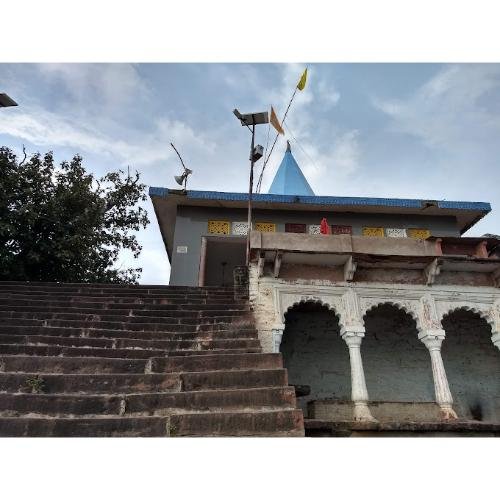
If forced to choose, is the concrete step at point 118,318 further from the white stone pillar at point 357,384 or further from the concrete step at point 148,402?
the concrete step at point 148,402

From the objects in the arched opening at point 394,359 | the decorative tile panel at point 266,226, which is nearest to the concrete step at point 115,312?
the arched opening at point 394,359

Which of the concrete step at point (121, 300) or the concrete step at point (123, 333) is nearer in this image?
the concrete step at point (123, 333)

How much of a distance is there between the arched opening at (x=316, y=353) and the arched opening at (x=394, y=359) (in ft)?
2.24

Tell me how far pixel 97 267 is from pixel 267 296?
949cm

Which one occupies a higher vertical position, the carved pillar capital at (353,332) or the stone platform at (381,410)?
the carved pillar capital at (353,332)

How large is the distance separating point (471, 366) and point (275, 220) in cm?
704

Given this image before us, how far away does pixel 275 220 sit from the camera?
1356 centimetres

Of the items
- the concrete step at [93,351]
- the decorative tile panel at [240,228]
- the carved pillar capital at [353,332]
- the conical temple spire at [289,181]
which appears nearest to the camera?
the concrete step at [93,351]

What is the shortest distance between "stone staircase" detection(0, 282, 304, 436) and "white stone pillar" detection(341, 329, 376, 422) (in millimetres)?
2391

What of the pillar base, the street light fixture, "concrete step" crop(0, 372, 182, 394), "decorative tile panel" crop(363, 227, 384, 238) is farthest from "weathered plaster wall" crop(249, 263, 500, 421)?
the street light fixture

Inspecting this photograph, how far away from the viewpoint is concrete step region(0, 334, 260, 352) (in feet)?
20.7

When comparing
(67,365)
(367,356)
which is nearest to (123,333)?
(67,365)

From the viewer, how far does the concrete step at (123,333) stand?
6742 millimetres

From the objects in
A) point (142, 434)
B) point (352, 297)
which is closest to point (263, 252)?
point (352, 297)
